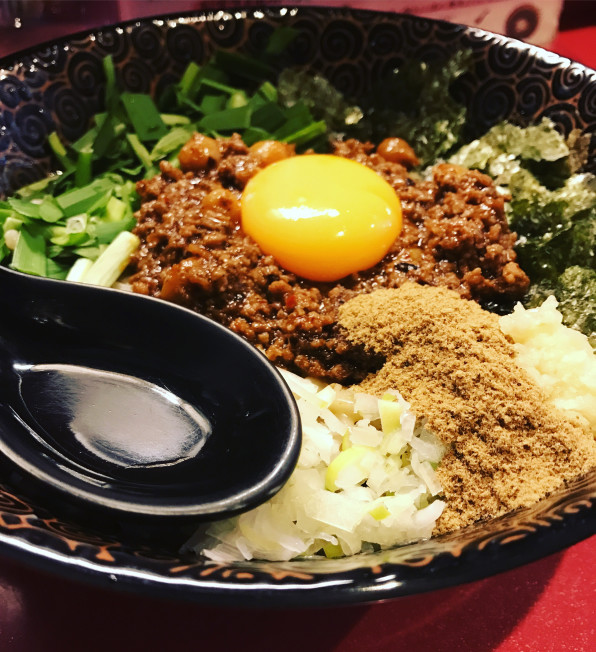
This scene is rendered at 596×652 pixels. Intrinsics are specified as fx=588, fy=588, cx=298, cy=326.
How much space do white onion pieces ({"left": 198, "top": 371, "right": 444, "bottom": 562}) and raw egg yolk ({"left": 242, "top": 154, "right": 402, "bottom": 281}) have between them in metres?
0.61

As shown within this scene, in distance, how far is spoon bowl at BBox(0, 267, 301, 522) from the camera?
1.56m

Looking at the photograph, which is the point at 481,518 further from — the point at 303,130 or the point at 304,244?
the point at 303,130

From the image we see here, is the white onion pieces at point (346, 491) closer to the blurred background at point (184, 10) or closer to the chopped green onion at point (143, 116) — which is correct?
the chopped green onion at point (143, 116)

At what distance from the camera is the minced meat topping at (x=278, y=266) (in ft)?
7.16

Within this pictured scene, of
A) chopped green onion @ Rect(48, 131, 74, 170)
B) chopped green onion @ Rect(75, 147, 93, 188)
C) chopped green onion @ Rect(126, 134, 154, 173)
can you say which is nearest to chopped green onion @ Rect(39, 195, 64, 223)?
chopped green onion @ Rect(75, 147, 93, 188)

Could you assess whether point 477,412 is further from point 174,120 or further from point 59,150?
point 59,150

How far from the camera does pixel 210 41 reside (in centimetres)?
297

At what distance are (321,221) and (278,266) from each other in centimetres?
25

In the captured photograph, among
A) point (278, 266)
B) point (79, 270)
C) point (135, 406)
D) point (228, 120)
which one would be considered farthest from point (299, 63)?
point (135, 406)

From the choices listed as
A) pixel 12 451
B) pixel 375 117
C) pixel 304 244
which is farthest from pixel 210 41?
pixel 12 451

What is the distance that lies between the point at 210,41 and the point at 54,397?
6.63 feet

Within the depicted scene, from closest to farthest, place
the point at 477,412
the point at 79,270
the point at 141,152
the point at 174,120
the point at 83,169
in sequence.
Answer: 1. the point at 477,412
2. the point at 79,270
3. the point at 83,169
4. the point at 141,152
5. the point at 174,120

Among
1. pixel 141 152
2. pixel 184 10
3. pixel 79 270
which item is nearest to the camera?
pixel 79 270

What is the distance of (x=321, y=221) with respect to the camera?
2.30 meters
